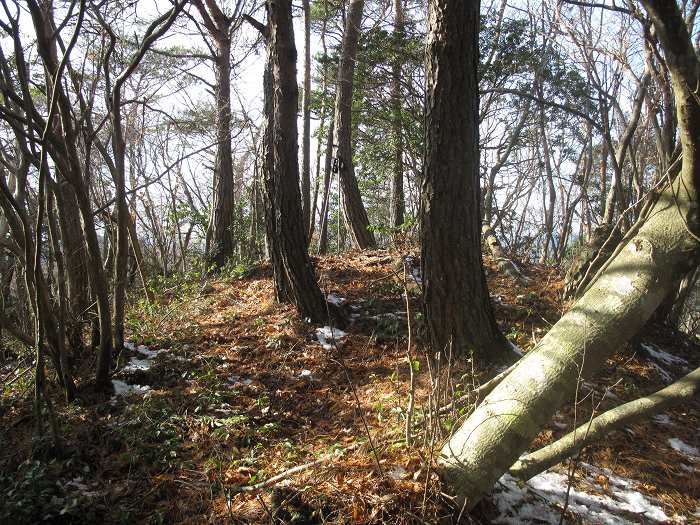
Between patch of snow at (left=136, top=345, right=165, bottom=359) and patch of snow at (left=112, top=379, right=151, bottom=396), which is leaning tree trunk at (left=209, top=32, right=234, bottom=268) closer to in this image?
patch of snow at (left=136, top=345, right=165, bottom=359)

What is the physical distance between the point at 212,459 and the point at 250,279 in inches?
146

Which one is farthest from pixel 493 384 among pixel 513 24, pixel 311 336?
pixel 513 24

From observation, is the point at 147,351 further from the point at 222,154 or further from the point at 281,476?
the point at 222,154

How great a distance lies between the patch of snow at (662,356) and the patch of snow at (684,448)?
1161 mm

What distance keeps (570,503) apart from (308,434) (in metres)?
1.70

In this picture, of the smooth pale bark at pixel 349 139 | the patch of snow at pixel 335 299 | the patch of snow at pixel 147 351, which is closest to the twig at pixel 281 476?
the patch of snow at pixel 147 351

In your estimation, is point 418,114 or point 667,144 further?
point 418,114

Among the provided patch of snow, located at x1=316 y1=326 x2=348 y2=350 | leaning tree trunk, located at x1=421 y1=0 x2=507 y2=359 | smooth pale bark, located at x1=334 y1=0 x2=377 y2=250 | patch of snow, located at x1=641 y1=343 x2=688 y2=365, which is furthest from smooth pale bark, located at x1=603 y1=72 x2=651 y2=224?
patch of snow, located at x1=316 y1=326 x2=348 y2=350

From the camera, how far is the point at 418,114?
8289 mm

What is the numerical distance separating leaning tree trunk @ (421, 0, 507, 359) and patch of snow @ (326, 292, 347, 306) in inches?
60.5

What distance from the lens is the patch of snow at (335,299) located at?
5.14 m

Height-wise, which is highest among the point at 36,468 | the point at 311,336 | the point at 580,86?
the point at 580,86

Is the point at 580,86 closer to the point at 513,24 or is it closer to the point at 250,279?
the point at 513,24

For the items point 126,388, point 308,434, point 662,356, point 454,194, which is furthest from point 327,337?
point 662,356
